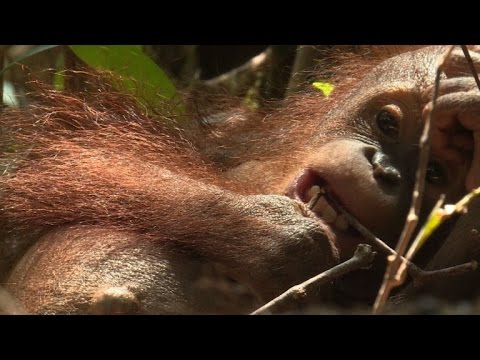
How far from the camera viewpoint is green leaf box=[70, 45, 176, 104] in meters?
3.12

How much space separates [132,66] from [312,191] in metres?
0.83

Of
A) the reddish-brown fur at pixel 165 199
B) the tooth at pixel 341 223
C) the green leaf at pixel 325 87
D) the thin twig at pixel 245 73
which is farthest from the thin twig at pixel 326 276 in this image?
the thin twig at pixel 245 73

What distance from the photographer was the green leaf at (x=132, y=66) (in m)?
3.12

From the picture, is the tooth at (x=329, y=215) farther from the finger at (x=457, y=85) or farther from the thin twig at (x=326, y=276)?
the thin twig at (x=326, y=276)

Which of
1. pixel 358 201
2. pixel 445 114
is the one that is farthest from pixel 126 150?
pixel 445 114

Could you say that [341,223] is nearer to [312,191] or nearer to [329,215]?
[329,215]

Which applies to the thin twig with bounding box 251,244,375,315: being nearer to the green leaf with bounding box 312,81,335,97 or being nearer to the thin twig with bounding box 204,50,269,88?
the green leaf with bounding box 312,81,335,97

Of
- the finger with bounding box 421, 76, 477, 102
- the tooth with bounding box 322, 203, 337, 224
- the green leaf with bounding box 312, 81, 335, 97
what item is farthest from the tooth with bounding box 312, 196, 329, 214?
the green leaf with bounding box 312, 81, 335, 97

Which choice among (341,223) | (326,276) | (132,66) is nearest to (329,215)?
(341,223)

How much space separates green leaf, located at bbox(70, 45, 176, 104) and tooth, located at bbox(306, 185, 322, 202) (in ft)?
2.19

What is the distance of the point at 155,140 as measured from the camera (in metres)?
2.89

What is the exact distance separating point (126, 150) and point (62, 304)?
57 cm
